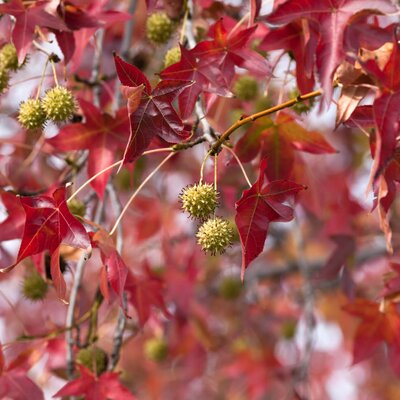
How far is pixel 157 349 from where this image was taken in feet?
11.2

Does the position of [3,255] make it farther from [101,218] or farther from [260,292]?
[260,292]

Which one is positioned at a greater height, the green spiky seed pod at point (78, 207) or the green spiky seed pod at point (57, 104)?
the green spiky seed pod at point (57, 104)

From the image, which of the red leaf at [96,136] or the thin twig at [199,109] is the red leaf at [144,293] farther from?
the thin twig at [199,109]

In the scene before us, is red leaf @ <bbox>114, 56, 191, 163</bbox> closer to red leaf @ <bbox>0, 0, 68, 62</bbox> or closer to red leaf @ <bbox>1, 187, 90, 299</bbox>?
red leaf @ <bbox>1, 187, 90, 299</bbox>

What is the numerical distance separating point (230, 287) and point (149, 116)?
7.28 feet

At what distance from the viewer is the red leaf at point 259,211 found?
1.63 m

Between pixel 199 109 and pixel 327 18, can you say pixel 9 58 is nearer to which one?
pixel 199 109

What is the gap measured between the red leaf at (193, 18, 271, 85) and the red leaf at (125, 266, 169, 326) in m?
0.79

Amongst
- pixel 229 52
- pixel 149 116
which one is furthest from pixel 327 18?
pixel 149 116

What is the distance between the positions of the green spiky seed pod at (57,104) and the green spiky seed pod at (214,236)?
0.50 meters

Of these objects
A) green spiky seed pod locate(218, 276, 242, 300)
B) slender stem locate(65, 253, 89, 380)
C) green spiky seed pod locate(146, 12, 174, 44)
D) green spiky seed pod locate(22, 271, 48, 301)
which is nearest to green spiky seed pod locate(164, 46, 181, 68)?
green spiky seed pod locate(146, 12, 174, 44)

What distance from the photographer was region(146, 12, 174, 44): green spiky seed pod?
246 cm

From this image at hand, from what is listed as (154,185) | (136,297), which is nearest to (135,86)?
(136,297)

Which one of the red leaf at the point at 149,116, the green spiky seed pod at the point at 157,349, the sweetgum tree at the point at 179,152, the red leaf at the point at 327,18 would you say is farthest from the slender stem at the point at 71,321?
the green spiky seed pod at the point at 157,349
